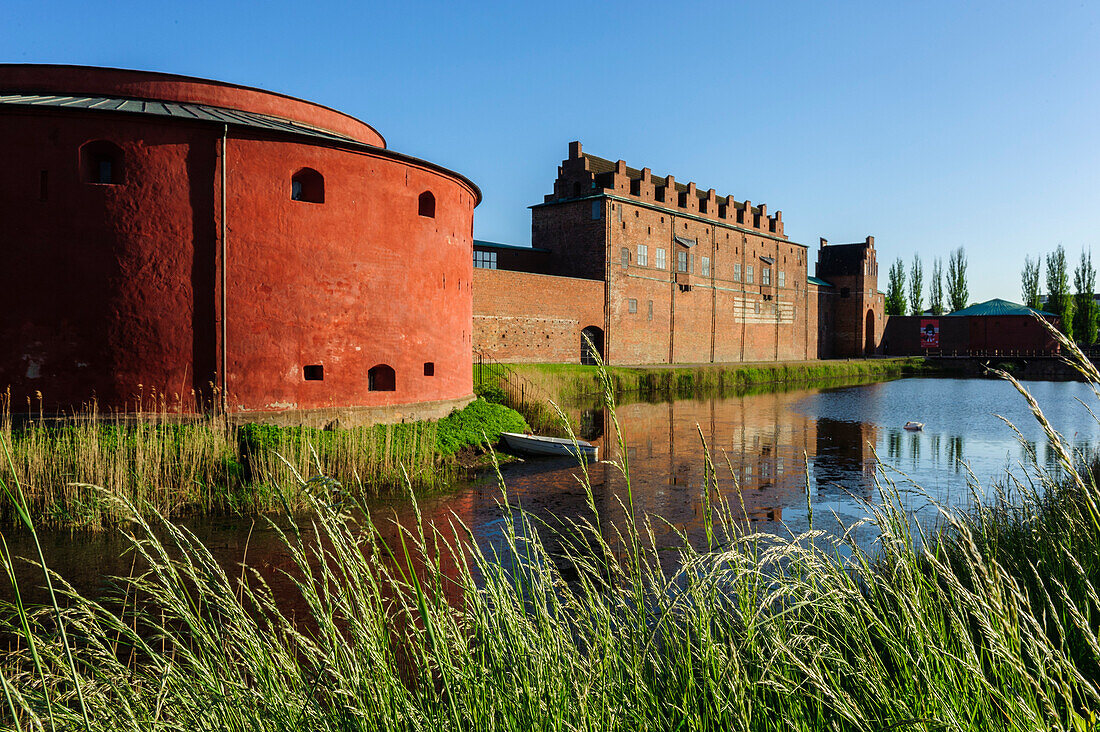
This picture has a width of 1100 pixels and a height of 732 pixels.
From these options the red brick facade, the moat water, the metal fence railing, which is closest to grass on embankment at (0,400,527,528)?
the moat water

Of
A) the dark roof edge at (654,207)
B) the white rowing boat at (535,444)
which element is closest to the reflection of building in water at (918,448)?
the white rowing boat at (535,444)

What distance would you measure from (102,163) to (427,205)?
5481 millimetres

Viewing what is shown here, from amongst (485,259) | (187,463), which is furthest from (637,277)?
(187,463)

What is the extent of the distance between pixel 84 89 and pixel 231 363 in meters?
5.37

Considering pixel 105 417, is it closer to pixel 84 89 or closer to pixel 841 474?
pixel 84 89

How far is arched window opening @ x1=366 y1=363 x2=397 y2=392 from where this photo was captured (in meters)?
12.7

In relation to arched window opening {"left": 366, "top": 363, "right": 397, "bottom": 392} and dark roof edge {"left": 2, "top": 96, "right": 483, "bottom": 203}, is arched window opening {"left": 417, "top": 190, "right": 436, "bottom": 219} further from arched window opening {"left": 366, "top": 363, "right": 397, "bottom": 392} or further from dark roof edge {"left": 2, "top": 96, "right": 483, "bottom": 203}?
arched window opening {"left": 366, "top": 363, "right": 397, "bottom": 392}

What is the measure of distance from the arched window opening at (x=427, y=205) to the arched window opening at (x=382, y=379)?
324cm

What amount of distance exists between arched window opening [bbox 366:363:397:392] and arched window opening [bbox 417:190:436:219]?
10.6ft

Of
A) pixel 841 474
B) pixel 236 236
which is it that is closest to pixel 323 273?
pixel 236 236

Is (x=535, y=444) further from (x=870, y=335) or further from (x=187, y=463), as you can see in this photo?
(x=870, y=335)

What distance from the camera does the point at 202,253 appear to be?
11.1 metres

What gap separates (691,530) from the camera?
330 inches

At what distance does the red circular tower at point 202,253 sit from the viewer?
10.3m
